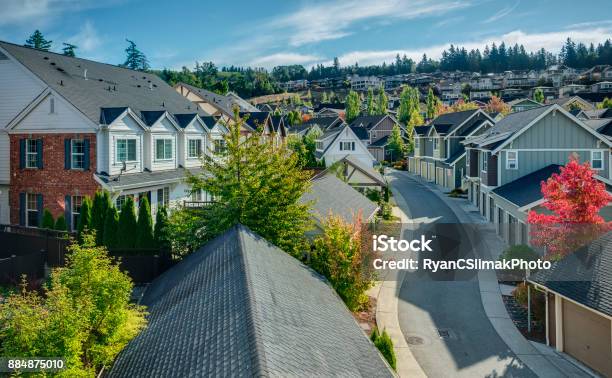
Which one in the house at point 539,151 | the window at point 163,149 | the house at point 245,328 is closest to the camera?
the house at point 245,328

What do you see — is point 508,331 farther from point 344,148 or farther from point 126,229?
point 344,148

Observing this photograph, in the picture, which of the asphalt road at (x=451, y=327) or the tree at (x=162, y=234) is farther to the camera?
the tree at (x=162, y=234)

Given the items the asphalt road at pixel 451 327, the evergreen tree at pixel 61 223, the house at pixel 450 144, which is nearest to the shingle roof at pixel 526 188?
the asphalt road at pixel 451 327

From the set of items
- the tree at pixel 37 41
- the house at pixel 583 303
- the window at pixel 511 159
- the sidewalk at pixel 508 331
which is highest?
the tree at pixel 37 41

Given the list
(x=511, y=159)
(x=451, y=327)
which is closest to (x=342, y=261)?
(x=451, y=327)

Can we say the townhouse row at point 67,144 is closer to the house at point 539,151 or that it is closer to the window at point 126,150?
the window at point 126,150

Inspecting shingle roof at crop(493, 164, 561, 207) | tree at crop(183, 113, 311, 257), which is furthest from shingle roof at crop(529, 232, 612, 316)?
shingle roof at crop(493, 164, 561, 207)
